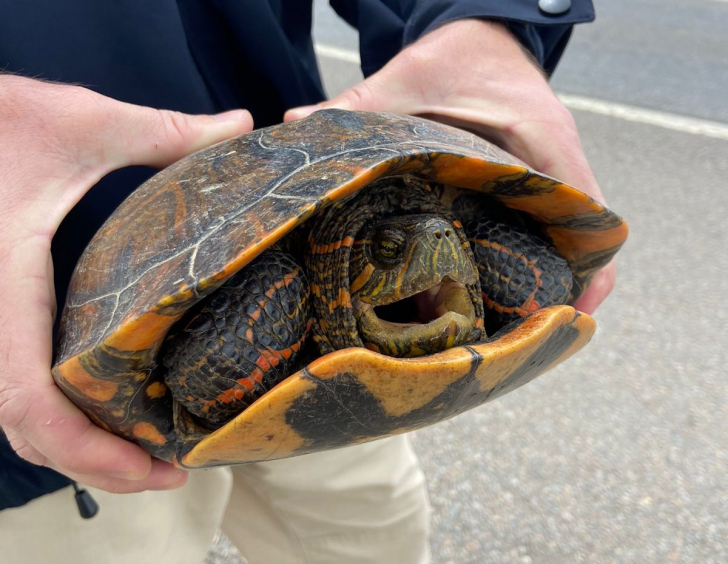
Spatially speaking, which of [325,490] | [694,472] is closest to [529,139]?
[325,490]

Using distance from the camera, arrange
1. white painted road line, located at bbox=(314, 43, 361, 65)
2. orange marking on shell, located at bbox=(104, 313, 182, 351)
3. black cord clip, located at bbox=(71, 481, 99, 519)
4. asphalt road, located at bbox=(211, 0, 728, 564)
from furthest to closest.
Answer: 1. white painted road line, located at bbox=(314, 43, 361, 65)
2. asphalt road, located at bbox=(211, 0, 728, 564)
3. black cord clip, located at bbox=(71, 481, 99, 519)
4. orange marking on shell, located at bbox=(104, 313, 182, 351)

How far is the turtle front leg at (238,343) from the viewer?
84 centimetres

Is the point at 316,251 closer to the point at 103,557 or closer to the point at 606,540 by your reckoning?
the point at 103,557

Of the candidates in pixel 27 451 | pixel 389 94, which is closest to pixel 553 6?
pixel 389 94

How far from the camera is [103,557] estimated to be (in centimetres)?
118

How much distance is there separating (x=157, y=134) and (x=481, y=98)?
552 millimetres

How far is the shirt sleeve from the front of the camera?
1259 millimetres

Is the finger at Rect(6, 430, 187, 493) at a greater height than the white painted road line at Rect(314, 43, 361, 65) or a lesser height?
greater

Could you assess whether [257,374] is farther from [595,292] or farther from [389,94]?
[595,292]

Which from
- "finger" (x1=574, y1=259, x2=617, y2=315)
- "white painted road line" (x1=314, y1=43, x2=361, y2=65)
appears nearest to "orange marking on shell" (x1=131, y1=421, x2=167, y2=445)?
"finger" (x1=574, y1=259, x2=617, y2=315)

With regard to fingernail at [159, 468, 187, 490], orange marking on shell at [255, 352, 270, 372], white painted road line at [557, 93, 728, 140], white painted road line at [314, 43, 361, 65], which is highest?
orange marking on shell at [255, 352, 270, 372]

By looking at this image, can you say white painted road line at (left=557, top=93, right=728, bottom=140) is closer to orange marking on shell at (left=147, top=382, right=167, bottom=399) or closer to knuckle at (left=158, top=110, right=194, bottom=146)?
knuckle at (left=158, top=110, right=194, bottom=146)

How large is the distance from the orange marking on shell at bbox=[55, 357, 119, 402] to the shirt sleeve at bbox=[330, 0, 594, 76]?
2.89 feet

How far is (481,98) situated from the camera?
1.18 m
